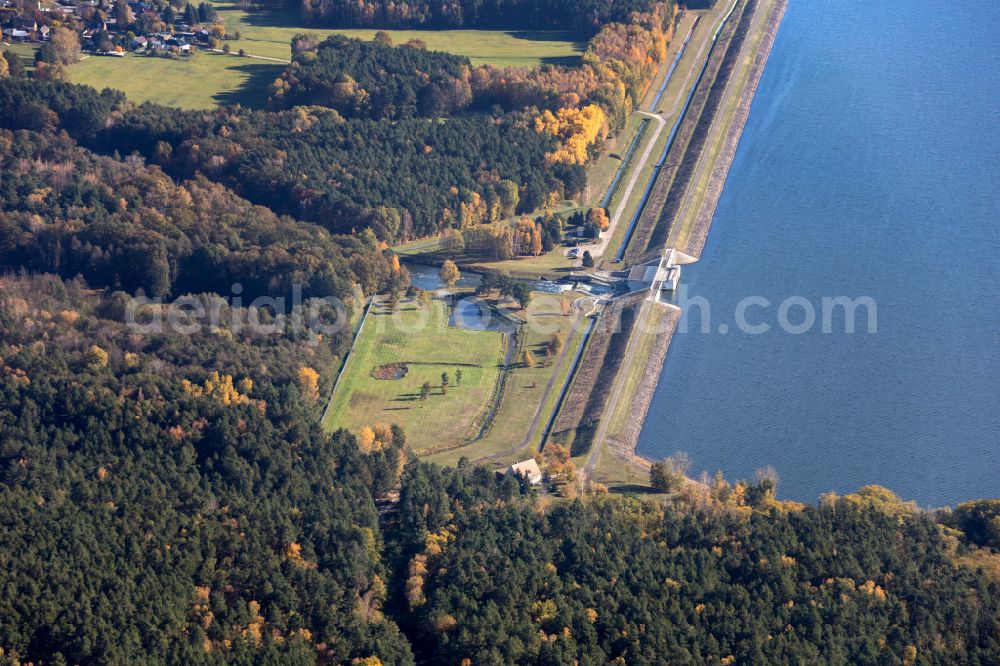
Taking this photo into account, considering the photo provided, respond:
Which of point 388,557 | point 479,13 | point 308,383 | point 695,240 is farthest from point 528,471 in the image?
point 479,13

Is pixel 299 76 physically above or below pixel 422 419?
above

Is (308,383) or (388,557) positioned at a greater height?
(308,383)

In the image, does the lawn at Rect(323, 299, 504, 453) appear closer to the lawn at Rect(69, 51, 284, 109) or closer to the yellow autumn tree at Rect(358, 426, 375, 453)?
the yellow autumn tree at Rect(358, 426, 375, 453)

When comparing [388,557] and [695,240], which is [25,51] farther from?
[388,557]

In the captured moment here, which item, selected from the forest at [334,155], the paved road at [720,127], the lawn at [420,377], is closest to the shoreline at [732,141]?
the paved road at [720,127]

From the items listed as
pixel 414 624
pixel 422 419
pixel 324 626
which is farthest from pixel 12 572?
pixel 422 419

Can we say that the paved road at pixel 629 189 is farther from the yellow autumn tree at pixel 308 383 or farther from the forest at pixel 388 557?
the forest at pixel 388 557

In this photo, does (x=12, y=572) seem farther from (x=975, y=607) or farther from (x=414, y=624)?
(x=975, y=607)
